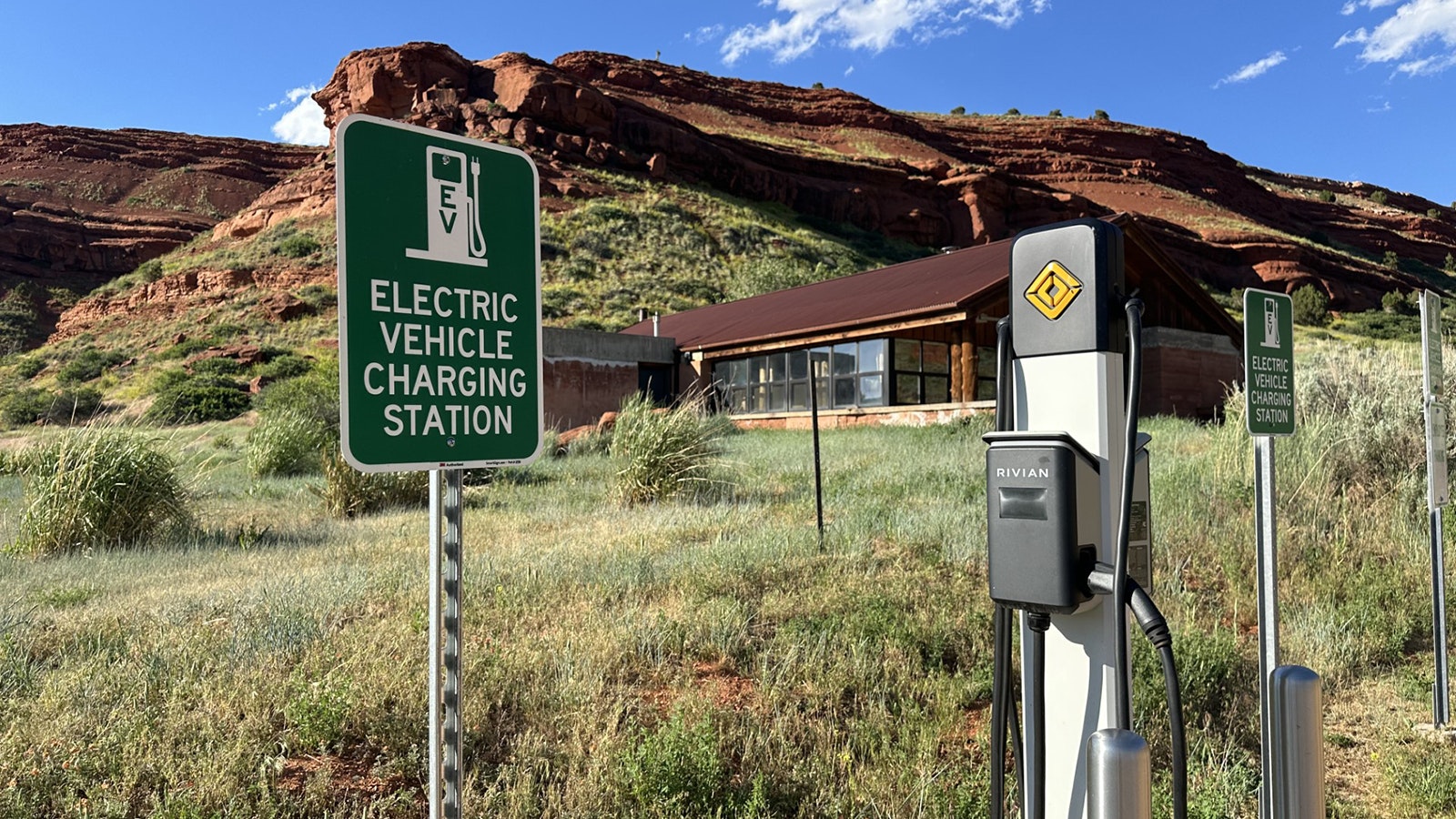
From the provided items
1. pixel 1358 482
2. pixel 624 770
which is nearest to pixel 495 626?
pixel 624 770

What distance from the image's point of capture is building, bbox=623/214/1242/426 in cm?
1991

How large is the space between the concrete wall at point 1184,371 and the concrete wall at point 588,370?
13584mm

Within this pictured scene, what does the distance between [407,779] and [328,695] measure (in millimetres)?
548

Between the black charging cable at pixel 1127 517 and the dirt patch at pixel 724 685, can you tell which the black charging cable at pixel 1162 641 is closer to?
the black charging cable at pixel 1127 517

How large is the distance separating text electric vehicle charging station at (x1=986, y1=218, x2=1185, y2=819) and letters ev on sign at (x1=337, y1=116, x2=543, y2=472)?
1.35m

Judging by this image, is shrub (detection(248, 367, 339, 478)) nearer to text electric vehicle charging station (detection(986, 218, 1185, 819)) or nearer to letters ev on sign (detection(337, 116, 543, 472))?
letters ev on sign (detection(337, 116, 543, 472))

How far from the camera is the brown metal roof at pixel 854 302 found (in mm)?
19797

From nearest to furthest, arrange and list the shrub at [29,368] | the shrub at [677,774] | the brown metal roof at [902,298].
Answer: the shrub at [677,774] < the brown metal roof at [902,298] < the shrub at [29,368]

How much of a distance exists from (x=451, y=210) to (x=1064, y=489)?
5.70ft

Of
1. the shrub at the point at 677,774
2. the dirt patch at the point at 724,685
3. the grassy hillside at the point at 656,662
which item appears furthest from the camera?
the dirt patch at the point at 724,685

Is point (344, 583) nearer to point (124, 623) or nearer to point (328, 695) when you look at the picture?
point (124, 623)

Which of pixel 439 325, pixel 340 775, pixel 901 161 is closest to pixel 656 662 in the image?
pixel 340 775

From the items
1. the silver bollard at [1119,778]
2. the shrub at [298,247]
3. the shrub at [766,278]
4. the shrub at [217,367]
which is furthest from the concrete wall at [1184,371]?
the shrub at [298,247]

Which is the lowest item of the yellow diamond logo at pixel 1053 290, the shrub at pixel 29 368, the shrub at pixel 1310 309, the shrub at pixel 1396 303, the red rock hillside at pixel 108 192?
the yellow diamond logo at pixel 1053 290
